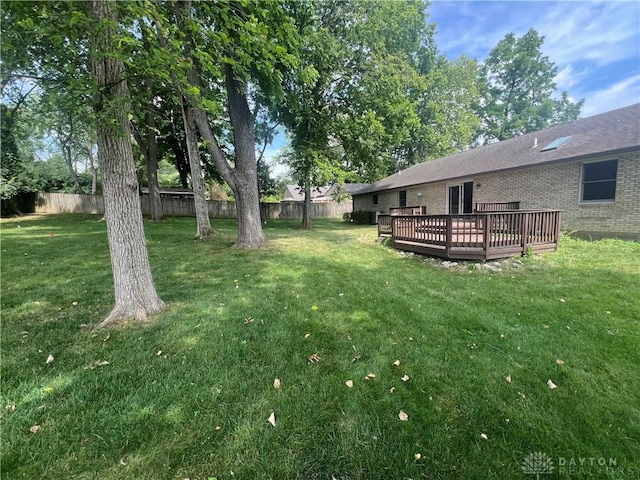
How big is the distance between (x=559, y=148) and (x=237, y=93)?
11685 mm

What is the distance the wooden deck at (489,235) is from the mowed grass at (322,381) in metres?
1.62

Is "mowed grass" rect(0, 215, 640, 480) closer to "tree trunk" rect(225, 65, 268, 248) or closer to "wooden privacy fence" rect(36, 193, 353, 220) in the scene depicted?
"tree trunk" rect(225, 65, 268, 248)

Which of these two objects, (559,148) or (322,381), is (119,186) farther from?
(559,148)

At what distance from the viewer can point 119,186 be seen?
3.57 meters

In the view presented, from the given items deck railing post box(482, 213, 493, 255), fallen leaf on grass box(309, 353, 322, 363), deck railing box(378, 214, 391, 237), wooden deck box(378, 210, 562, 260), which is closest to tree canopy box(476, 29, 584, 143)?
deck railing box(378, 214, 391, 237)

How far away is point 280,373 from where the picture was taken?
2.70 m

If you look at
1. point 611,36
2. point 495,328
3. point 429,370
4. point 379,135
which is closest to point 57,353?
point 429,370

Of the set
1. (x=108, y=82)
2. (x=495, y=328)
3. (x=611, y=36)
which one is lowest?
(x=495, y=328)

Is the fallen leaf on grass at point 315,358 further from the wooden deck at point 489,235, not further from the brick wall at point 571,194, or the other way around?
the brick wall at point 571,194

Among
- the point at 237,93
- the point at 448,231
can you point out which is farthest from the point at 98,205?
the point at 448,231

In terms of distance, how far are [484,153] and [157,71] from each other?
16368mm

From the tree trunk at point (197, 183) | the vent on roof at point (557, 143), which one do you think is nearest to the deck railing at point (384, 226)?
the tree trunk at point (197, 183)

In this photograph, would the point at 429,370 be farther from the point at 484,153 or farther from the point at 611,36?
the point at 484,153

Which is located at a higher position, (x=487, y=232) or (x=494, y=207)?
(x=494, y=207)
